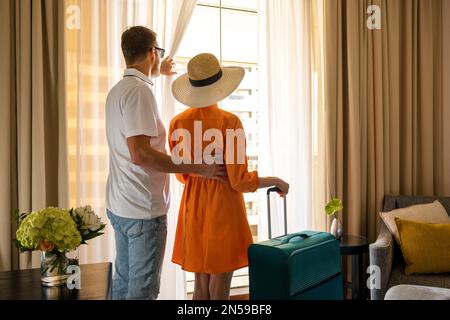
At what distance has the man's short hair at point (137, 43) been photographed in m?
1.80

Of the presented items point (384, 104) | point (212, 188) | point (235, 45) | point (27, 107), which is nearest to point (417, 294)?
point (212, 188)

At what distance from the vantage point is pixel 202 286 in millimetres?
1903

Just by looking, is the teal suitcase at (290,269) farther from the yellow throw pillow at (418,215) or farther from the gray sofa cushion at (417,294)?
the yellow throw pillow at (418,215)

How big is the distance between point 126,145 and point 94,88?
0.88 m

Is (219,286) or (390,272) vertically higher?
(219,286)

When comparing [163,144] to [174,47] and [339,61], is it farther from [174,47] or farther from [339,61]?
[339,61]

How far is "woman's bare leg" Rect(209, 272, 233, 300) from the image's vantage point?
184cm

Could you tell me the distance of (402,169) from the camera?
344cm

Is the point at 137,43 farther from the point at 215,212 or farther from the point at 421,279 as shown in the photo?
the point at 421,279

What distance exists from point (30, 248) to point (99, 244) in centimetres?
113

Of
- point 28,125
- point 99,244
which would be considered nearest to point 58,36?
point 28,125

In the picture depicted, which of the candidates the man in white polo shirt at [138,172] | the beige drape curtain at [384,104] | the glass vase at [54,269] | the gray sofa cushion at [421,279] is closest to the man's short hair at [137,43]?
the man in white polo shirt at [138,172]

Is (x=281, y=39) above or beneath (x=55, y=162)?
above
